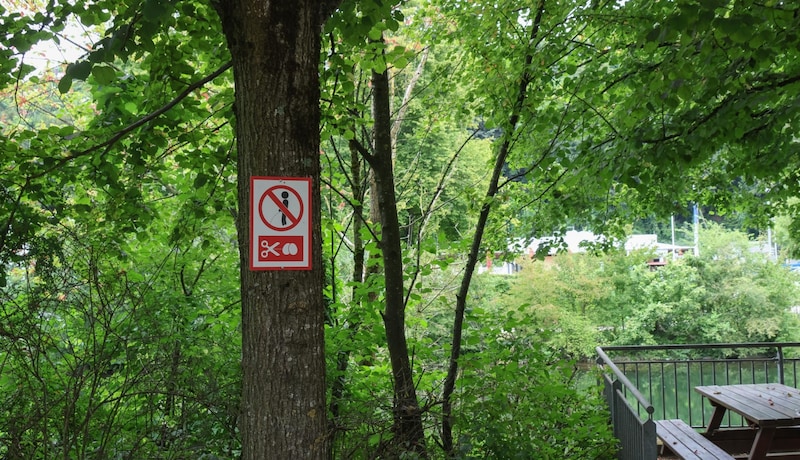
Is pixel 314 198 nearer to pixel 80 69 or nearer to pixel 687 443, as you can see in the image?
pixel 80 69

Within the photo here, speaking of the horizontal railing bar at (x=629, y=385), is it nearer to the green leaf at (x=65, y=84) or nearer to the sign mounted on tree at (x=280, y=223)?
the sign mounted on tree at (x=280, y=223)

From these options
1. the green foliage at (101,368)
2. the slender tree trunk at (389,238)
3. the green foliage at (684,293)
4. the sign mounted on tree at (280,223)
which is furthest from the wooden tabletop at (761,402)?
the green foliage at (684,293)

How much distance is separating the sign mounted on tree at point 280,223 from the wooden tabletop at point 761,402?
14.6ft

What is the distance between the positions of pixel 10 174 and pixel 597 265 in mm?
16898

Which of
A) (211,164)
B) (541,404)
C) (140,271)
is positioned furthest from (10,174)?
(541,404)

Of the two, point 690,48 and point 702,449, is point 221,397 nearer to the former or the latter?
point 690,48

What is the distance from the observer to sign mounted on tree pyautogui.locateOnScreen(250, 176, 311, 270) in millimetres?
1971

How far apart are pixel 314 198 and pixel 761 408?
15.7 feet

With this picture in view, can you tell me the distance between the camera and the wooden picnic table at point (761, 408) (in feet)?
15.5

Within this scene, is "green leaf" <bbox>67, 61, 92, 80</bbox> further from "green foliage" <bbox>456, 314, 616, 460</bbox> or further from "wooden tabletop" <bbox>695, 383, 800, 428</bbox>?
"wooden tabletop" <bbox>695, 383, 800, 428</bbox>

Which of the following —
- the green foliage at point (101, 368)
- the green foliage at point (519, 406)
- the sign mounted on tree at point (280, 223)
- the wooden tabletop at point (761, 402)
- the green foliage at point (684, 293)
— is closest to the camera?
the sign mounted on tree at point (280, 223)

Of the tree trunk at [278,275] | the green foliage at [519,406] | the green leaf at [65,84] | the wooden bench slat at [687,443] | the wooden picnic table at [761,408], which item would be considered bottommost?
the wooden bench slat at [687,443]

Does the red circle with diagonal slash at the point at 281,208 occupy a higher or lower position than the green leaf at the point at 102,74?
lower

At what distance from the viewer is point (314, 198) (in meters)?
2.08
